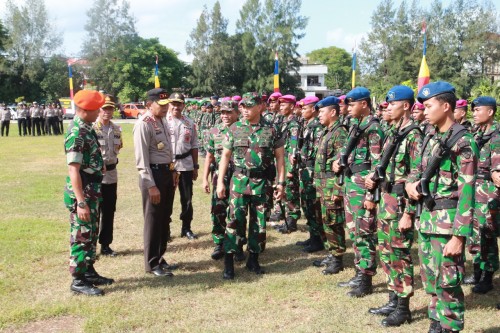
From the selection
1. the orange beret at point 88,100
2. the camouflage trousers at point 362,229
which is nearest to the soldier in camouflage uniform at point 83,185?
the orange beret at point 88,100

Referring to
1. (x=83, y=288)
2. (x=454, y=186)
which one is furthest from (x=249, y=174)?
(x=454, y=186)

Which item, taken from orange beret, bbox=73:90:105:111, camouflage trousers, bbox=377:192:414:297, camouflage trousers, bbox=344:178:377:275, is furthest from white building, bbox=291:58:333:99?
camouflage trousers, bbox=377:192:414:297

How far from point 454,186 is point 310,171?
364 cm

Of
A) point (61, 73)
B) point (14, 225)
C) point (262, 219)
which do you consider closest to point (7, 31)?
point (61, 73)

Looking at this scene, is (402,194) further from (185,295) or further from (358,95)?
(185,295)

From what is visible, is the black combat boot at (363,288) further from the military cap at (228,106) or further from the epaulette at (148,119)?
the epaulette at (148,119)

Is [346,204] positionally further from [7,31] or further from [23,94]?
[7,31]

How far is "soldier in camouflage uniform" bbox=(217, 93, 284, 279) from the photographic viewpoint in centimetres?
516

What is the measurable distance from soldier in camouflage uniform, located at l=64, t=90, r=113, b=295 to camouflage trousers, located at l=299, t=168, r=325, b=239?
10.0 ft

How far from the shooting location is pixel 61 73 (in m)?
53.8

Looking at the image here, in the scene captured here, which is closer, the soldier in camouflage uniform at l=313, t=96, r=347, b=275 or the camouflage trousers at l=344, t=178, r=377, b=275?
the camouflage trousers at l=344, t=178, r=377, b=275

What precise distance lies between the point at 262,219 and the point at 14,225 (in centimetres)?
461

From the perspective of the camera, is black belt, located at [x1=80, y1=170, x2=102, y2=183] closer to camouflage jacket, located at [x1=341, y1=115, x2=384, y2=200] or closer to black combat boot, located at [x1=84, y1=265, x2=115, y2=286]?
black combat boot, located at [x1=84, y1=265, x2=115, y2=286]

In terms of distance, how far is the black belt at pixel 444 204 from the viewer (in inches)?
126
